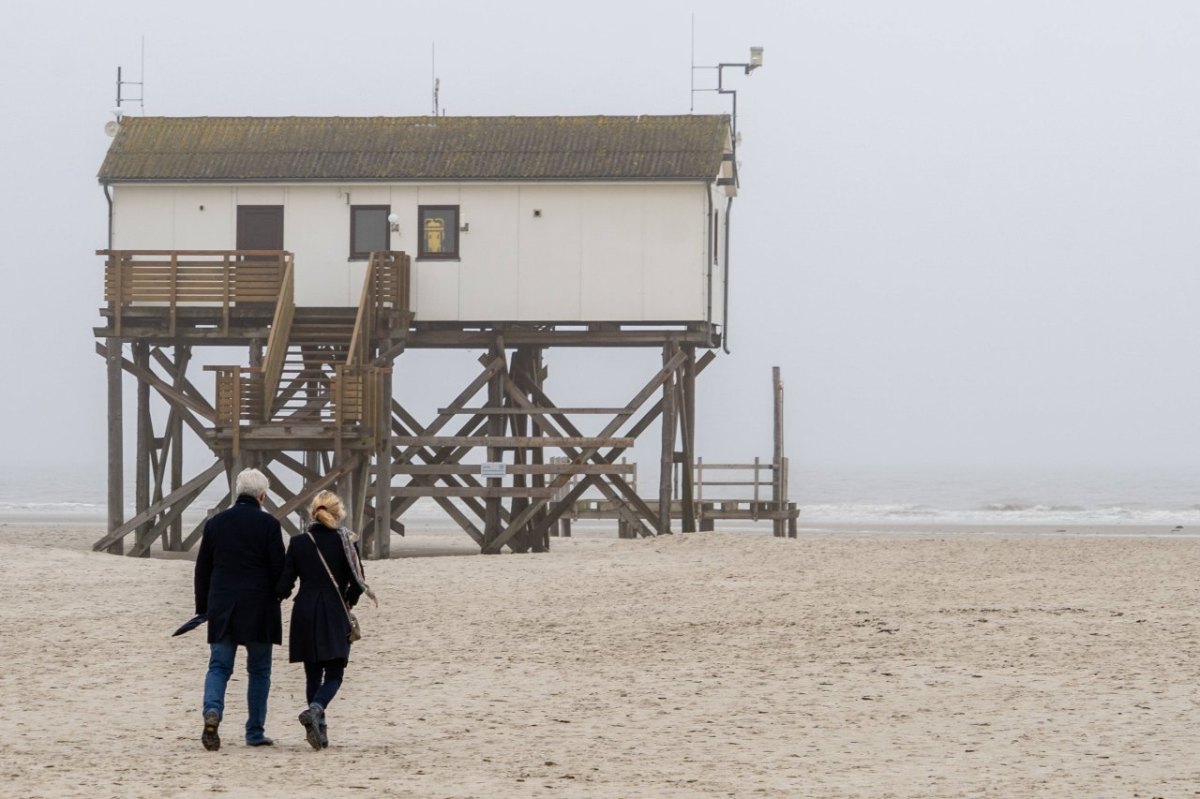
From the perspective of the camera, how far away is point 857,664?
16.2m

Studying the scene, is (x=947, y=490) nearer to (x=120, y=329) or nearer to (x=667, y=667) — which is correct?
(x=120, y=329)

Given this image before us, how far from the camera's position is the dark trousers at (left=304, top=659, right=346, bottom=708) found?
12.0 m

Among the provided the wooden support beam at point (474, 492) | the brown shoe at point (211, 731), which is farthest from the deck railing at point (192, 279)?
the brown shoe at point (211, 731)

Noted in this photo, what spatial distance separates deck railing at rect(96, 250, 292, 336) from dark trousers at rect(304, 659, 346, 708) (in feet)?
56.4

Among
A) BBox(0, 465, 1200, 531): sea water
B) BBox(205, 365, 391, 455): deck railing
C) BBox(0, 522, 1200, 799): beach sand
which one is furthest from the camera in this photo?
BBox(0, 465, 1200, 531): sea water

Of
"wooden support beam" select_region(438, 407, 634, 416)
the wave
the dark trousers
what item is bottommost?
the wave

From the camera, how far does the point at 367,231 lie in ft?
98.1

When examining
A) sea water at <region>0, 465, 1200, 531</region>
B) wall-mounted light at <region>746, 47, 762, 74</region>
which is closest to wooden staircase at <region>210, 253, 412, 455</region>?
wall-mounted light at <region>746, 47, 762, 74</region>

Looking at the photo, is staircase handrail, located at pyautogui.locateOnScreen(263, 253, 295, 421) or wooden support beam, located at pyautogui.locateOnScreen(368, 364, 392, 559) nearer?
staircase handrail, located at pyautogui.locateOnScreen(263, 253, 295, 421)

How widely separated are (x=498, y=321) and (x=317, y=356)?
2935 mm

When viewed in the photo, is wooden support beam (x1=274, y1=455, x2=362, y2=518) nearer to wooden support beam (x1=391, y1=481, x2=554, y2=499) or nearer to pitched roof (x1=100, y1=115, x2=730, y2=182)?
wooden support beam (x1=391, y1=481, x2=554, y2=499)

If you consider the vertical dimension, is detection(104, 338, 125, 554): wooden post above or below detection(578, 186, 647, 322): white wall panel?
below

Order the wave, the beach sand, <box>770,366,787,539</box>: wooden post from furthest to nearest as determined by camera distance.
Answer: the wave < <box>770,366,787,539</box>: wooden post < the beach sand

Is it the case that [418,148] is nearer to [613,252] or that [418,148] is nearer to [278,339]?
[613,252]
